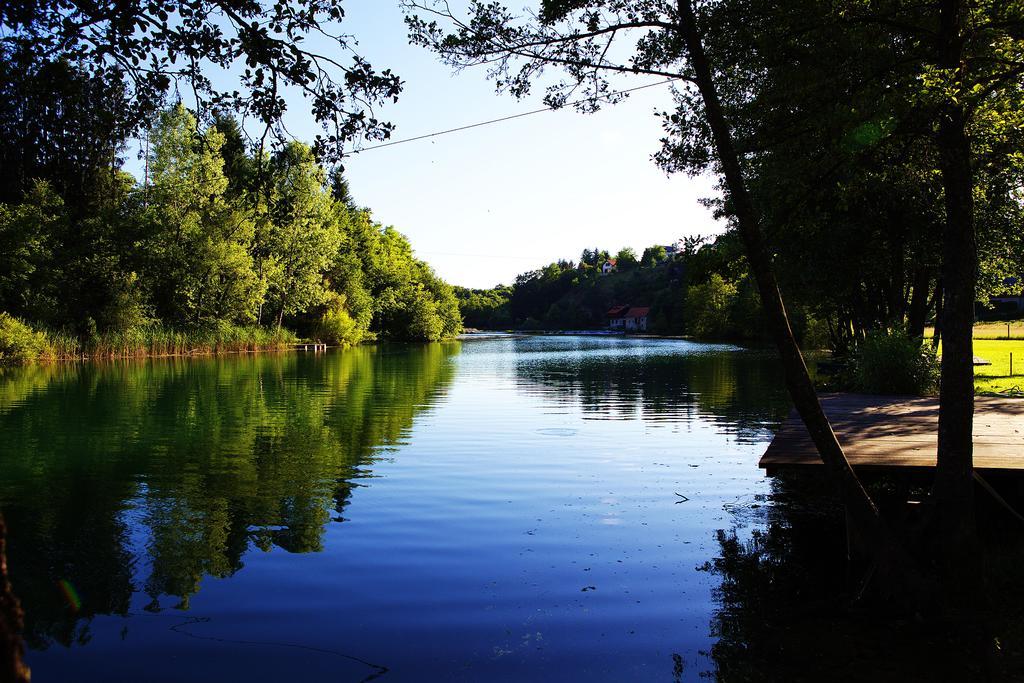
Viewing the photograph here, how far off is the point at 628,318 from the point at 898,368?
125037mm

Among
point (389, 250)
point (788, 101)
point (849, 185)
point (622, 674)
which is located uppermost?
point (389, 250)

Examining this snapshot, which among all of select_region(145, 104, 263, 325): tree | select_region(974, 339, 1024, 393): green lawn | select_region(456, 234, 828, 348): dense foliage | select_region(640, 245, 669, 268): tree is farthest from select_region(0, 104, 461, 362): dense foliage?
select_region(640, 245, 669, 268): tree

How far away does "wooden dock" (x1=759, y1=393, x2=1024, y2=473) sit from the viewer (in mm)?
8469

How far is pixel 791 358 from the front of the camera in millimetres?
6637

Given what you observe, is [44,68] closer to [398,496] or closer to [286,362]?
[398,496]

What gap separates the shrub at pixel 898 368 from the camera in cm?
1745

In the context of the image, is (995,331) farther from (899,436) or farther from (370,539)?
(370,539)

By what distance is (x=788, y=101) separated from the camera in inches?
295

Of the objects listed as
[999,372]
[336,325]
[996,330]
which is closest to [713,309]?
[996,330]

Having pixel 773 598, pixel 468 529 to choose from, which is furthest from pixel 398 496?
pixel 773 598

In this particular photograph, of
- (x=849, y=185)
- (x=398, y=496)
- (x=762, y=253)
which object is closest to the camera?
(x=762, y=253)

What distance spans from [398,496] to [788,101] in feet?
23.4

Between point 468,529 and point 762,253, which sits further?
point 468,529

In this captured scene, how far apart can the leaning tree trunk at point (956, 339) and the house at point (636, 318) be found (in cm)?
12564
